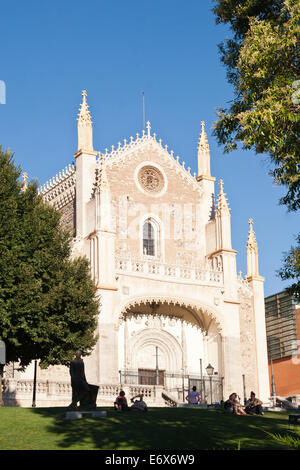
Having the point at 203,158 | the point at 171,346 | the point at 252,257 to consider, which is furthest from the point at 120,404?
the point at 203,158

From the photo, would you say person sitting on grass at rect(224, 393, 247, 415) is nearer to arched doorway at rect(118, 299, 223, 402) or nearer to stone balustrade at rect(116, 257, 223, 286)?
arched doorway at rect(118, 299, 223, 402)

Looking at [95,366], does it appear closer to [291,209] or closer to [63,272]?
[63,272]

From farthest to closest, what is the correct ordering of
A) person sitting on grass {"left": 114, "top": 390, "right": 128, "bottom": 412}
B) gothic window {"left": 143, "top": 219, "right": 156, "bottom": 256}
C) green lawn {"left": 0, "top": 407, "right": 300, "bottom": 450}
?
gothic window {"left": 143, "top": 219, "right": 156, "bottom": 256}
person sitting on grass {"left": 114, "top": 390, "right": 128, "bottom": 412}
green lawn {"left": 0, "top": 407, "right": 300, "bottom": 450}

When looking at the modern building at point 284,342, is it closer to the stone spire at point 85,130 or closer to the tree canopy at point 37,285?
the stone spire at point 85,130

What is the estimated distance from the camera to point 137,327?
134ft

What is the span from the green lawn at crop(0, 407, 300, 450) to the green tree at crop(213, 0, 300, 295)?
5989mm

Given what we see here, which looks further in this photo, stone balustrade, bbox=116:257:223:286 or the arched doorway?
the arched doorway

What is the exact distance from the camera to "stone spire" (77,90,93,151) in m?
42.6

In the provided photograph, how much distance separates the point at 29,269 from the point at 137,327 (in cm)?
1414

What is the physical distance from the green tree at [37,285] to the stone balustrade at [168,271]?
842 centimetres

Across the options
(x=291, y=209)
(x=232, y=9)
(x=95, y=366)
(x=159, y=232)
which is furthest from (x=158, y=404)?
(x=232, y=9)

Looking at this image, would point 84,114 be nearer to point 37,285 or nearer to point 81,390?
point 37,285

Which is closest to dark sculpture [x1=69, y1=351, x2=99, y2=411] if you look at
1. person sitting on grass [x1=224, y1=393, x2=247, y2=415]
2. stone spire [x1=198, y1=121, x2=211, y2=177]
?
person sitting on grass [x1=224, y1=393, x2=247, y2=415]

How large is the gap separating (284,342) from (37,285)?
28204 mm
